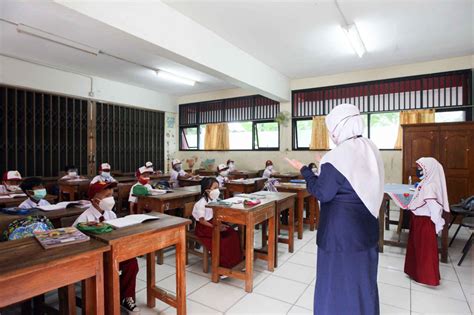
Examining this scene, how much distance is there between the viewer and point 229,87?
320 inches

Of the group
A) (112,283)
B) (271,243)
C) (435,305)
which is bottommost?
(435,305)

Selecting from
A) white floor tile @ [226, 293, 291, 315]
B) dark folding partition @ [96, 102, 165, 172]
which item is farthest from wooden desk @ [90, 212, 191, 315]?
dark folding partition @ [96, 102, 165, 172]

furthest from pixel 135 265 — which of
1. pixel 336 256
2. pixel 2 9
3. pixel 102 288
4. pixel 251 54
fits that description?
pixel 251 54

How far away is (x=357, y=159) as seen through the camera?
61.9 inches

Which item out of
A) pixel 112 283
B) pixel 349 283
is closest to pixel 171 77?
pixel 112 283

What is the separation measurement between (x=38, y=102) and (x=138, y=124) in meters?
2.59

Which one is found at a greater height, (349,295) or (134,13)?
(134,13)

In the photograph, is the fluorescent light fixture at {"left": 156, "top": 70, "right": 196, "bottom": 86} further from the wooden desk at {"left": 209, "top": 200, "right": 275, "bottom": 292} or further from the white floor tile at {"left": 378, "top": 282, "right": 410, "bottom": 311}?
the white floor tile at {"left": 378, "top": 282, "right": 410, "bottom": 311}

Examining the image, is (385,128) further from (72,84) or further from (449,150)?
(72,84)

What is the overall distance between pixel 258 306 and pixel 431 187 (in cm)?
207

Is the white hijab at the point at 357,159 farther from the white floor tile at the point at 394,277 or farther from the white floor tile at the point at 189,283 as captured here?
the white floor tile at the point at 189,283

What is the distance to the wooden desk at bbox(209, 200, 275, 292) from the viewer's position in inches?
104

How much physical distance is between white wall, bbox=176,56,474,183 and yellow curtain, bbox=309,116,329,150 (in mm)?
243

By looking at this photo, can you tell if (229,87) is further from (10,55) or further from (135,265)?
(135,265)
